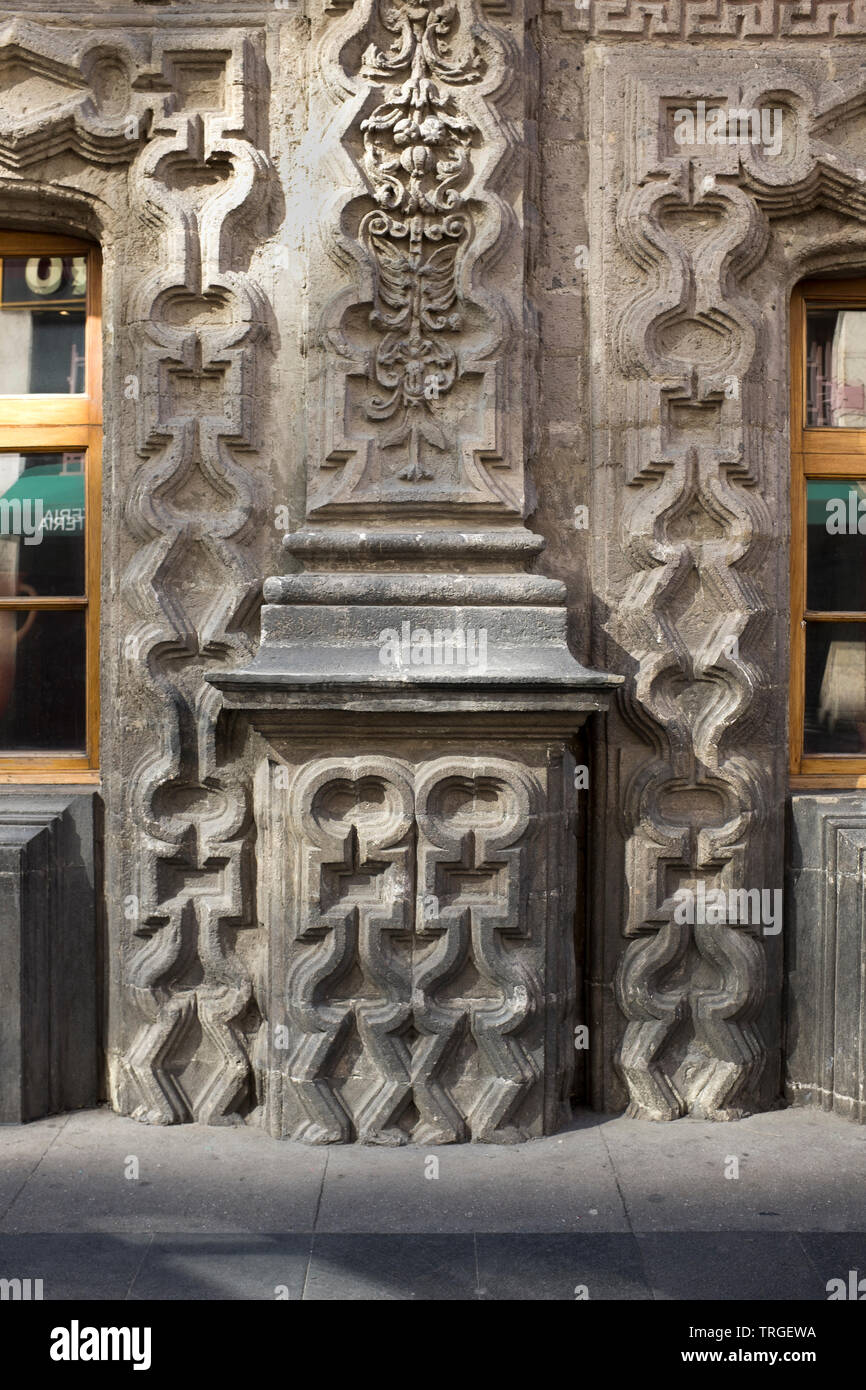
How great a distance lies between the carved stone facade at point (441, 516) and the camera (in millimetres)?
3793

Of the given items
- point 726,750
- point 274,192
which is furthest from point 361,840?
point 274,192

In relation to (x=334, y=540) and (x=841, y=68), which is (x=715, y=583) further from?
(x=841, y=68)

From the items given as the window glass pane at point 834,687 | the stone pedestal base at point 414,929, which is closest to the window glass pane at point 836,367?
the window glass pane at point 834,687

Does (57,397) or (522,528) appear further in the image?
(57,397)

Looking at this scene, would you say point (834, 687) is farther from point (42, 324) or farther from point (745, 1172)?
point (42, 324)

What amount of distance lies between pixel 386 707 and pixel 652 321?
163 cm

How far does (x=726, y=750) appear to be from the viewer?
407 centimetres

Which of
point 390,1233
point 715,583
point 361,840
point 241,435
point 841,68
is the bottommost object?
point 390,1233

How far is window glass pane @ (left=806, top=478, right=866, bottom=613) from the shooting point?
14.3ft

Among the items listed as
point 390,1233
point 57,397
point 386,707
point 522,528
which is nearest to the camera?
point 390,1233

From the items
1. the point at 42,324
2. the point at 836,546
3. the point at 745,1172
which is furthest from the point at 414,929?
the point at 42,324

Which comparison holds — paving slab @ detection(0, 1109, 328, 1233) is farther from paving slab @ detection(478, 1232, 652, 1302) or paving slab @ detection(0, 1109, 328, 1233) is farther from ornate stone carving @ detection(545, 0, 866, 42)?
ornate stone carving @ detection(545, 0, 866, 42)

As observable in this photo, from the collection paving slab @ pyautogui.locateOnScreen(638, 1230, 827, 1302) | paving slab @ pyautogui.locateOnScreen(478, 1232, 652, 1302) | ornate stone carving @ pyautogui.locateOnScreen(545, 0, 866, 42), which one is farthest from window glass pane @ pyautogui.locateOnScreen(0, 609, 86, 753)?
ornate stone carving @ pyautogui.locateOnScreen(545, 0, 866, 42)

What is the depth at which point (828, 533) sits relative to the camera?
436 cm
